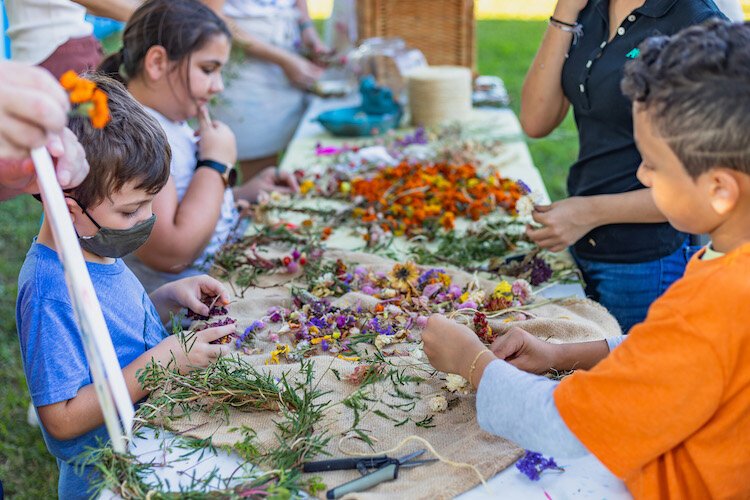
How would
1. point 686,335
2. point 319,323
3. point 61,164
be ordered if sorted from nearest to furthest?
1. point 686,335
2. point 61,164
3. point 319,323

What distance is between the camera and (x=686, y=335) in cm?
110

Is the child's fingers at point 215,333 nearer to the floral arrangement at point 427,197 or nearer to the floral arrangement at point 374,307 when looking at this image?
the floral arrangement at point 374,307

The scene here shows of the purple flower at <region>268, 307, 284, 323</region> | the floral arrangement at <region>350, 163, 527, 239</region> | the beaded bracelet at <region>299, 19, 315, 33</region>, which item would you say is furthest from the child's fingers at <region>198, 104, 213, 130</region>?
the beaded bracelet at <region>299, 19, 315, 33</region>

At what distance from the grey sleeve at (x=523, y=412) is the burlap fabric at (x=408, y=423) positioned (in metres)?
0.10

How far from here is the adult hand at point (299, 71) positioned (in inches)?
172

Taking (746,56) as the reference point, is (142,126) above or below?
below

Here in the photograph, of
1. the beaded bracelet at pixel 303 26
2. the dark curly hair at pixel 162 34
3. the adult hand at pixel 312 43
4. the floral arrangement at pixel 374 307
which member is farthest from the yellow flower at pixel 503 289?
the beaded bracelet at pixel 303 26

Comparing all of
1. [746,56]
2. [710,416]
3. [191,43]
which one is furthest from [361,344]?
[191,43]

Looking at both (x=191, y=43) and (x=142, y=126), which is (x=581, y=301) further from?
(x=191, y=43)

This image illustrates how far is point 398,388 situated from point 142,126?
852mm

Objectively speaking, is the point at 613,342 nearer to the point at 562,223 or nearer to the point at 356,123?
the point at 562,223

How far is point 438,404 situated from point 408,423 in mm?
77

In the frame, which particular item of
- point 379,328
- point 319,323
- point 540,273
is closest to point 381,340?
point 379,328

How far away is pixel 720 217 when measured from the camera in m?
1.20
